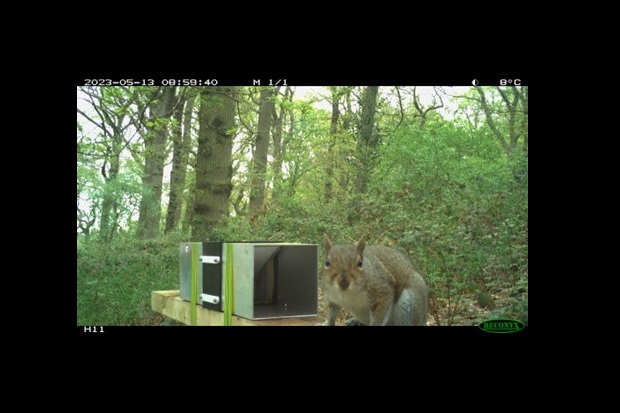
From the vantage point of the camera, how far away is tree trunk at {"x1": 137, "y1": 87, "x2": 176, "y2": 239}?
11.9 ft

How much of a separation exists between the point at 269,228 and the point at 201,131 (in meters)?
1.02

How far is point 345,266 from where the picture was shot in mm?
2393

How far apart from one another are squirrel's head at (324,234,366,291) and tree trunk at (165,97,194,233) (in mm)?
1722

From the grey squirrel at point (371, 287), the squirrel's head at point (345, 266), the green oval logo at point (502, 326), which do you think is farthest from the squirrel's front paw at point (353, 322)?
the green oval logo at point (502, 326)

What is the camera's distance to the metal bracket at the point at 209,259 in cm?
303

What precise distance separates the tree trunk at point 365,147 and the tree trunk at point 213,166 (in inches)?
37.6

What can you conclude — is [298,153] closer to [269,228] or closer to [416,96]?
[269,228]

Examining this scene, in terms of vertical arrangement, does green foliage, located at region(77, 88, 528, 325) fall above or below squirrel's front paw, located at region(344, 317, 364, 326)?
above

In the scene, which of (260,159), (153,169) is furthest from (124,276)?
(260,159)

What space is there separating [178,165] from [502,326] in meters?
2.64

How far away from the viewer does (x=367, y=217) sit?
370cm

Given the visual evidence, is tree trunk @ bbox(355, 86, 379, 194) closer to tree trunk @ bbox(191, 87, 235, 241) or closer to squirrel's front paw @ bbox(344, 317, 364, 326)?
A: tree trunk @ bbox(191, 87, 235, 241)

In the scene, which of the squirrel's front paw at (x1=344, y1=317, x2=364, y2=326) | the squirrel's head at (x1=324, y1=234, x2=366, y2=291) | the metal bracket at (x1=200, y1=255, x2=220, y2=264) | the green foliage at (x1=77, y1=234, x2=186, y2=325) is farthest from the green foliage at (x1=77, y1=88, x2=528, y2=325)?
the squirrel's head at (x1=324, y1=234, x2=366, y2=291)

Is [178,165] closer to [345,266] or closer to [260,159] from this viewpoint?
[260,159]
